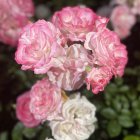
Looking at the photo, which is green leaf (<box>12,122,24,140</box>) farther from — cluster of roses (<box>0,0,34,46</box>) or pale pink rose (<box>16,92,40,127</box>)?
cluster of roses (<box>0,0,34,46</box>)

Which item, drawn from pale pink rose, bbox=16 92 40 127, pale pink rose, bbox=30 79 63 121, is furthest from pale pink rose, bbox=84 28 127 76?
pale pink rose, bbox=16 92 40 127

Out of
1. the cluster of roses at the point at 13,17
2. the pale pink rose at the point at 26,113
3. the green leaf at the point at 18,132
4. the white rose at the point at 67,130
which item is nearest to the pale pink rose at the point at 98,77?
the white rose at the point at 67,130

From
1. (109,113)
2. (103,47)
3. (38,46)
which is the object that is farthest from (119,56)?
(109,113)

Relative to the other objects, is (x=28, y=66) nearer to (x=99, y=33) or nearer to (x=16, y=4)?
(x=99, y=33)

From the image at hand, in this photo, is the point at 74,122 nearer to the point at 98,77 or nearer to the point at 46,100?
the point at 46,100

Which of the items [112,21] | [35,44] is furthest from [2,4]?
[35,44]
